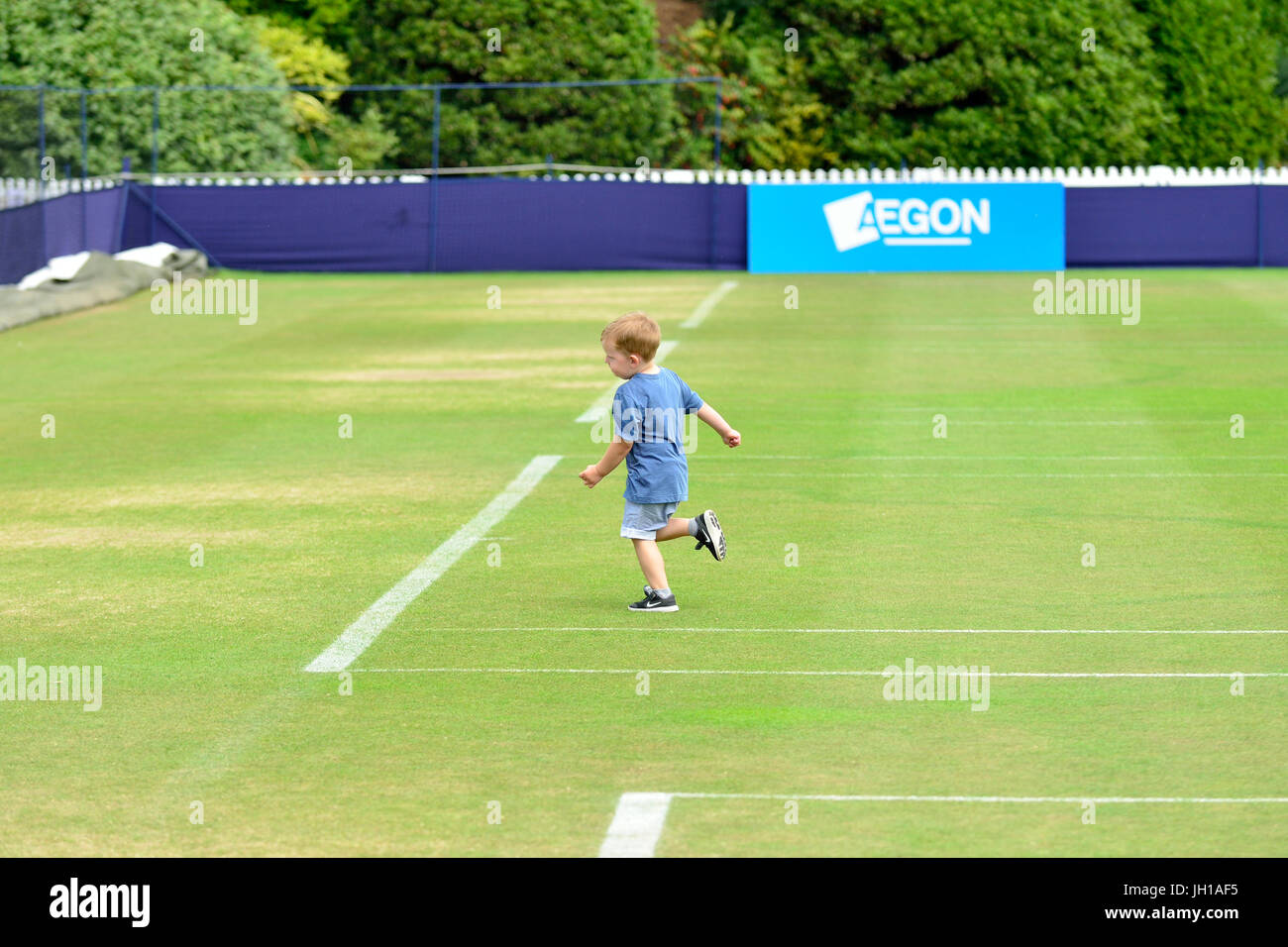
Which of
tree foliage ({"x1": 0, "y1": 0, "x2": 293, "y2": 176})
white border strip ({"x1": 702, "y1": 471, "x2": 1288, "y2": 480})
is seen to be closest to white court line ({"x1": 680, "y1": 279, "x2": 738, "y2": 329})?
white border strip ({"x1": 702, "y1": 471, "x2": 1288, "y2": 480})

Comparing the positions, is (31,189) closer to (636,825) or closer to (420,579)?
Result: (420,579)

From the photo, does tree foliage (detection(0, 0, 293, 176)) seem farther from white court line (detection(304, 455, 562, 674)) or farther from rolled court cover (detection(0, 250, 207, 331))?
white court line (detection(304, 455, 562, 674))

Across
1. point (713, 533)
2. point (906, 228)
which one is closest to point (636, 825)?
point (713, 533)

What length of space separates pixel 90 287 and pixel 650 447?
22690mm

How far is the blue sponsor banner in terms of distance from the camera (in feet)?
126

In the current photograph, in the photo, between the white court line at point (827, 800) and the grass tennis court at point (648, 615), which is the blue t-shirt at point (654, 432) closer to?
the grass tennis court at point (648, 615)

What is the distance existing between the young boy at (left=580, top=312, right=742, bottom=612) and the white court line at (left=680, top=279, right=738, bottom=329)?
17.2 m

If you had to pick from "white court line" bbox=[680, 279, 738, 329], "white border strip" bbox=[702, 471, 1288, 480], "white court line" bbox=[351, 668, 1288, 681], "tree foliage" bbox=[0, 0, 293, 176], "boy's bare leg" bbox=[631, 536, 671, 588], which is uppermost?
"tree foliage" bbox=[0, 0, 293, 176]

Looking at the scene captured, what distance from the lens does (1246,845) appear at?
261 inches

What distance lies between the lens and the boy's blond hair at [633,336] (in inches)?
382

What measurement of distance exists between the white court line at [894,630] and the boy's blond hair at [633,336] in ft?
4.21

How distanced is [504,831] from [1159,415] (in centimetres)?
1253
